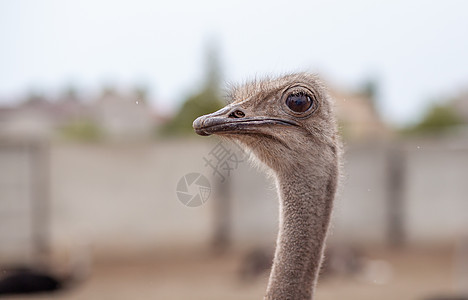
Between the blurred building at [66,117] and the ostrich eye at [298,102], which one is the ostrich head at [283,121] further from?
the blurred building at [66,117]

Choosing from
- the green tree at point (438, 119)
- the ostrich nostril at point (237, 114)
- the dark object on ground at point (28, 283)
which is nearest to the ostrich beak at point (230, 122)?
the ostrich nostril at point (237, 114)

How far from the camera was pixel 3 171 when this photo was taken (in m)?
9.11

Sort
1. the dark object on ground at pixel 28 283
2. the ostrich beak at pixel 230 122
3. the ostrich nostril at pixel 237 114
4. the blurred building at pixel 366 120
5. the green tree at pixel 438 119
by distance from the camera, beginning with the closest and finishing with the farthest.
A: the ostrich beak at pixel 230 122
the ostrich nostril at pixel 237 114
the dark object on ground at pixel 28 283
the blurred building at pixel 366 120
the green tree at pixel 438 119

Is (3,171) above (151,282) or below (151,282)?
above

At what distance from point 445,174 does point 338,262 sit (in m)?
2.93

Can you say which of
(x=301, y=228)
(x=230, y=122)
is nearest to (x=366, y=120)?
(x=301, y=228)

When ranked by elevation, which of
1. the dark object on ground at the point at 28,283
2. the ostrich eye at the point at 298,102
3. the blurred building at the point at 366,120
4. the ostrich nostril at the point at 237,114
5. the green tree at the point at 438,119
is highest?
the green tree at the point at 438,119

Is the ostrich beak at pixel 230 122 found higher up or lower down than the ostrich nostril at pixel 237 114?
lower down

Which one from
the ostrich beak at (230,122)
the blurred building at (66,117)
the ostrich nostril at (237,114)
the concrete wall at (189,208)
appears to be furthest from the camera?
the blurred building at (66,117)

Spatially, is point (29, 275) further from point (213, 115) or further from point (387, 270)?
point (213, 115)

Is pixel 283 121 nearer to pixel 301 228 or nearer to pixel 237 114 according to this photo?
pixel 237 114

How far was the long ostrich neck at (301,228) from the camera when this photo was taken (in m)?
1.57

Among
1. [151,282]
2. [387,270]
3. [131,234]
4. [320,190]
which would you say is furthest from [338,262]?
[320,190]

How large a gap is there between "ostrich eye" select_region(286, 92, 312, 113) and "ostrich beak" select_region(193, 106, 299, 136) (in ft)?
0.10
